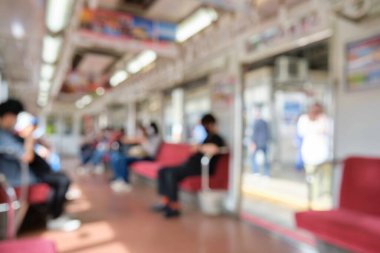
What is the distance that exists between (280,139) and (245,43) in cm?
634

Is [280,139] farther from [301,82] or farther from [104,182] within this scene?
[104,182]

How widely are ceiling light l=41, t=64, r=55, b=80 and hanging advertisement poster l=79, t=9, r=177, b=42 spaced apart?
1953 mm

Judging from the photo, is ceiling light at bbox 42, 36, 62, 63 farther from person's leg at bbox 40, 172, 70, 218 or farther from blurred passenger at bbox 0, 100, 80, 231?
person's leg at bbox 40, 172, 70, 218

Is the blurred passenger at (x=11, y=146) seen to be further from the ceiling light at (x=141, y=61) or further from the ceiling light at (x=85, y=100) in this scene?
the ceiling light at (x=85, y=100)

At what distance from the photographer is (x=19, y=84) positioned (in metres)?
10.1

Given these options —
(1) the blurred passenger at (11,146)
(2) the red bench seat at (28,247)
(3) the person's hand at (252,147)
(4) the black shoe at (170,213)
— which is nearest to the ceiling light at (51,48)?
(1) the blurred passenger at (11,146)

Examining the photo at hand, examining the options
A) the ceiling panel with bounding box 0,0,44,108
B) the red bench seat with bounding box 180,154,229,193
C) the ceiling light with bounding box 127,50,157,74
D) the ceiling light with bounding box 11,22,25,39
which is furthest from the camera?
the ceiling light with bounding box 127,50,157,74

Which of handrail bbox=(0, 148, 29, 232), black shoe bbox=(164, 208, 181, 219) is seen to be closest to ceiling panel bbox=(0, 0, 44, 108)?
handrail bbox=(0, 148, 29, 232)

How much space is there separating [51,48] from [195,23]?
231cm

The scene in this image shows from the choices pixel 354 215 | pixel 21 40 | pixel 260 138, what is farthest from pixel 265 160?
pixel 21 40

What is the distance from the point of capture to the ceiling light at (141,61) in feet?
21.8

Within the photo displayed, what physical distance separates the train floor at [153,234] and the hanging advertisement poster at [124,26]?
8.76ft

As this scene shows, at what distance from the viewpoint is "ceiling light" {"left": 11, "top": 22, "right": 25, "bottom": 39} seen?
16.0ft

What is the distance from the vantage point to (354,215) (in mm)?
2465
